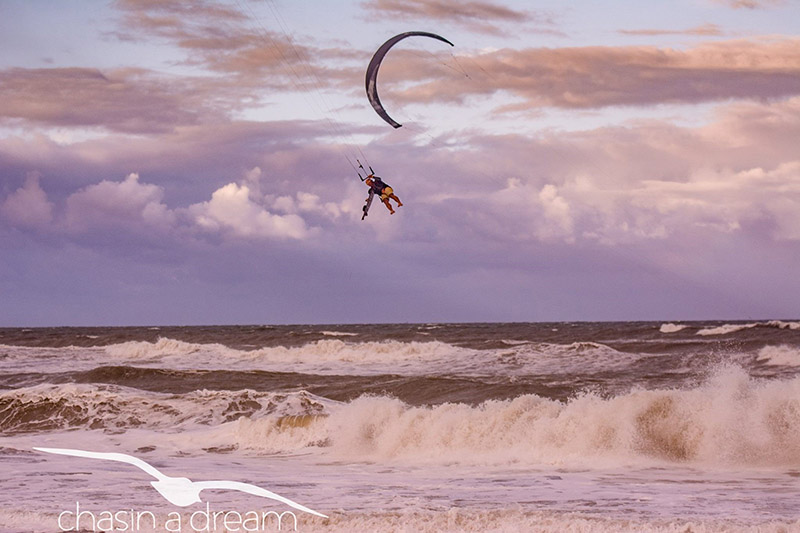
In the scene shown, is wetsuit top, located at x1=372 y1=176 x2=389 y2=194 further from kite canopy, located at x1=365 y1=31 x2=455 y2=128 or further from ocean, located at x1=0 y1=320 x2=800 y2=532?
ocean, located at x1=0 y1=320 x2=800 y2=532

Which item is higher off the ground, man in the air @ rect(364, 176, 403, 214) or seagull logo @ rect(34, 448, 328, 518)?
man in the air @ rect(364, 176, 403, 214)

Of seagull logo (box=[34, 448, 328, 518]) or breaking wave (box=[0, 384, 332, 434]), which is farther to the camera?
breaking wave (box=[0, 384, 332, 434])

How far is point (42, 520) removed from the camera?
36.5 feet

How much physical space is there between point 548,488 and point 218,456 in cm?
744

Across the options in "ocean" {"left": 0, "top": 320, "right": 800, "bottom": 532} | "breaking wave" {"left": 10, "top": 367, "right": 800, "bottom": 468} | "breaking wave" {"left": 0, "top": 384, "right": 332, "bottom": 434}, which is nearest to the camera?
"ocean" {"left": 0, "top": 320, "right": 800, "bottom": 532}

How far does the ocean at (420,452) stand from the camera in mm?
11242

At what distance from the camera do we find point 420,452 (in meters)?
17.5
